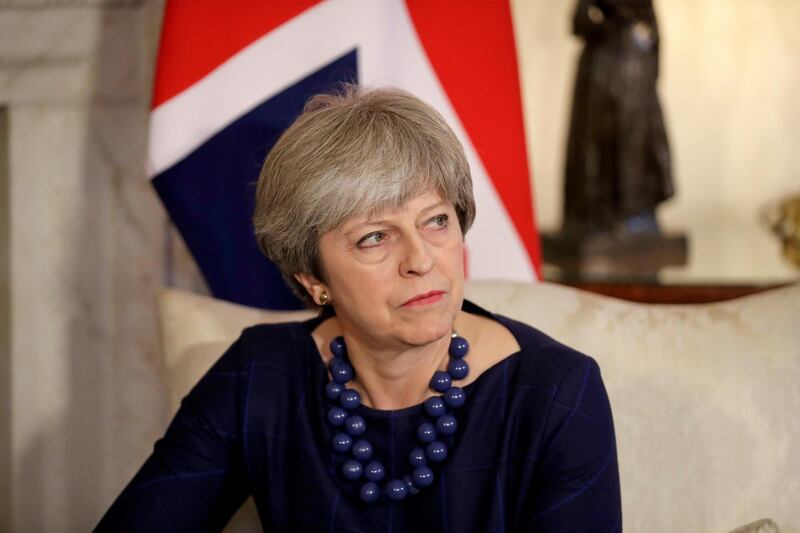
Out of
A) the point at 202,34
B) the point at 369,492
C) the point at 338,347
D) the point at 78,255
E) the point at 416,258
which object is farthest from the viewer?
the point at 78,255

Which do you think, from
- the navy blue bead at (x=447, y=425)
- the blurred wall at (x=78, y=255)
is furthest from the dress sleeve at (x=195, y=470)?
the blurred wall at (x=78, y=255)

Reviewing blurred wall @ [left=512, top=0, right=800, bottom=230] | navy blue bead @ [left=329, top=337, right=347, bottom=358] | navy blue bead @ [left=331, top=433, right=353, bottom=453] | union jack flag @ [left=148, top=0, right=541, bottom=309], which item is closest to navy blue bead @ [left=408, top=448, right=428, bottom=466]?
navy blue bead @ [left=331, top=433, right=353, bottom=453]

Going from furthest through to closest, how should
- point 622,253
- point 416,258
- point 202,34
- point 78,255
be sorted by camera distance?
point 622,253
point 78,255
point 202,34
point 416,258

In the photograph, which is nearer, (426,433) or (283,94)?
(426,433)

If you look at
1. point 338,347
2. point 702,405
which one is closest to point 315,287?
point 338,347

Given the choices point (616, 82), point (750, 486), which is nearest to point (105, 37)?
point (750, 486)

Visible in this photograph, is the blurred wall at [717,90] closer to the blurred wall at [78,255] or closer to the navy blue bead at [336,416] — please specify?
the blurred wall at [78,255]

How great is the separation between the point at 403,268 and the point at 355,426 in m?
0.28

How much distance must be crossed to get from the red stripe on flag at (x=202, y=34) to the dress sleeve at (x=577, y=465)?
1034 millimetres

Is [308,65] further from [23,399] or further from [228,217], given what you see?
[23,399]

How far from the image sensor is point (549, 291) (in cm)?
164

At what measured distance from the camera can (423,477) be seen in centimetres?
136

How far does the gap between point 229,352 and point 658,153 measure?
2460mm

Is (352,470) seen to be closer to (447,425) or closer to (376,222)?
(447,425)
